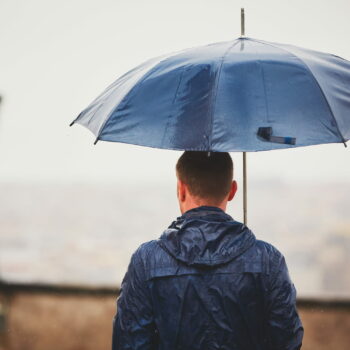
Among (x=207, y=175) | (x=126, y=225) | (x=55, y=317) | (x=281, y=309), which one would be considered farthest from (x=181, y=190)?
(x=126, y=225)

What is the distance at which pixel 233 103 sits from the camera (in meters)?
1.71

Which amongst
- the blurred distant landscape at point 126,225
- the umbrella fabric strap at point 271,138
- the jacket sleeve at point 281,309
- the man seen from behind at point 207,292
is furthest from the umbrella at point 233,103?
the blurred distant landscape at point 126,225

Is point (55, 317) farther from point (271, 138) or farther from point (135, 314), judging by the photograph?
point (271, 138)

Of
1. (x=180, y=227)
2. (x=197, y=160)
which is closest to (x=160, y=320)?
(x=180, y=227)

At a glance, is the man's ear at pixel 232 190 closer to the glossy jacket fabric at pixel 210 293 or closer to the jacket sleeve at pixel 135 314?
the glossy jacket fabric at pixel 210 293

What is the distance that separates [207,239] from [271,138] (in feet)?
1.32

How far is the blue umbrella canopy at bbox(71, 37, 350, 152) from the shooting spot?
1.65 m

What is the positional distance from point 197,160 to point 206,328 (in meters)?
0.57

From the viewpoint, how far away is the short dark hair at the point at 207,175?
66.6 inches

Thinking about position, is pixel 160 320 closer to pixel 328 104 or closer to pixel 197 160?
pixel 197 160

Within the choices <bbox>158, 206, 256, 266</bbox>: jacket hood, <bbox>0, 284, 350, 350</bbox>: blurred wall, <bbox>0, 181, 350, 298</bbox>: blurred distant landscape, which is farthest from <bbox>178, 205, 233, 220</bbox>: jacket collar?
<bbox>0, 181, 350, 298</bbox>: blurred distant landscape

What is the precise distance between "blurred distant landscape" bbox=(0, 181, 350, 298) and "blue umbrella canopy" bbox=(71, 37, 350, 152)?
80.0ft

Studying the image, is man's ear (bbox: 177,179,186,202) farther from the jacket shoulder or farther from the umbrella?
the jacket shoulder

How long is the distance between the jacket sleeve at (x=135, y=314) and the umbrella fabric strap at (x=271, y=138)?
585 mm
